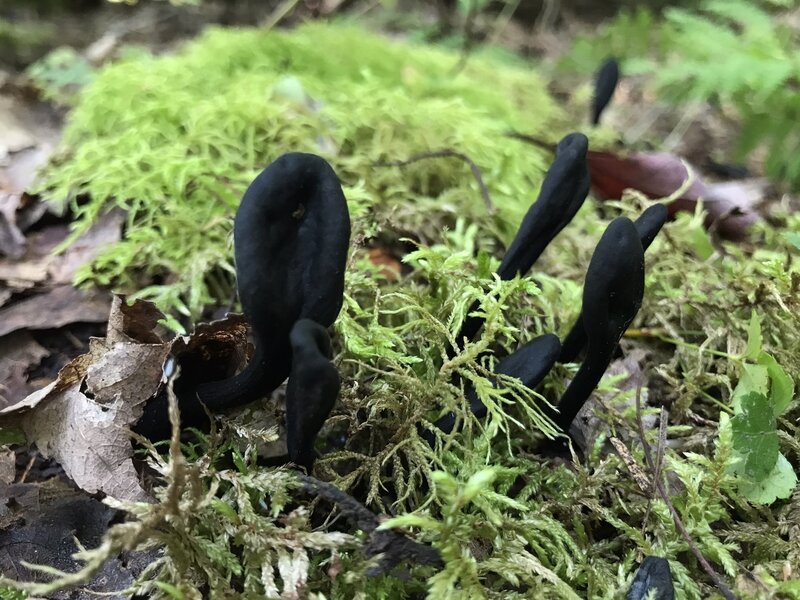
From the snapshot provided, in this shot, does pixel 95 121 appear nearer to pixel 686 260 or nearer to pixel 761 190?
pixel 686 260

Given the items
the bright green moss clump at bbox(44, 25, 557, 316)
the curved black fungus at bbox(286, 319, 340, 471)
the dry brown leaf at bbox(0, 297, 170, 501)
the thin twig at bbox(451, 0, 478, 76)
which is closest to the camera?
the curved black fungus at bbox(286, 319, 340, 471)

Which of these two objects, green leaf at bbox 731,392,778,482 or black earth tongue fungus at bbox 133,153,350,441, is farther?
green leaf at bbox 731,392,778,482

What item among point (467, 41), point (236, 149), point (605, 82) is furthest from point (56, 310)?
point (467, 41)

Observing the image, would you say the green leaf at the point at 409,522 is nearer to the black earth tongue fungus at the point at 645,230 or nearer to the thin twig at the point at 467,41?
the black earth tongue fungus at the point at 645,230

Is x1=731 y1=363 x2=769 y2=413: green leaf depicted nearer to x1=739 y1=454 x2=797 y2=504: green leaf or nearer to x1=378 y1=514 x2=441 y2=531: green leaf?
x1=739 y1=454 x2=797 y2=504: green leaf

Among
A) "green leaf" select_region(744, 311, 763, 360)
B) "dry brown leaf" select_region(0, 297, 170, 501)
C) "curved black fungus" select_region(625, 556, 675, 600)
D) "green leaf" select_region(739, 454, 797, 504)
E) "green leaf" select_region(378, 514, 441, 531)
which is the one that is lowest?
"dry brown leaf" select_region(0, 297, 170, 501)

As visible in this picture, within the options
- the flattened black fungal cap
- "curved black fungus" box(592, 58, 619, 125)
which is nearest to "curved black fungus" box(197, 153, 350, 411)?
the flattened black fungal cap

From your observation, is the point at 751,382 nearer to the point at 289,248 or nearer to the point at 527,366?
the point at 527,366
